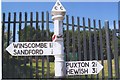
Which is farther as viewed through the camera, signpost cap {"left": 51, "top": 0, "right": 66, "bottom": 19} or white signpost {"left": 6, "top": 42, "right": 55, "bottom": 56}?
white signpost {"left": 6, "top": 42, "right": 55, "bottom": 56}

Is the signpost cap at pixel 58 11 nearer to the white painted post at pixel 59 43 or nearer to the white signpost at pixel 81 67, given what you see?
the white painted post at pixel 59 43

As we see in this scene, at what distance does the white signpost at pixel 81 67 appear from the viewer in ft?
9.95

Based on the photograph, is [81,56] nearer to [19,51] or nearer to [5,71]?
[5,71]

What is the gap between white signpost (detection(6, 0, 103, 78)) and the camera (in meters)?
2.98

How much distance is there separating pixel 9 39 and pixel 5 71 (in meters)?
0.60

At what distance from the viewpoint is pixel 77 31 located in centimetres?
A: 499

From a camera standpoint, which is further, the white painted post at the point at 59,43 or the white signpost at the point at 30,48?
the white signpost at the point at 30,48

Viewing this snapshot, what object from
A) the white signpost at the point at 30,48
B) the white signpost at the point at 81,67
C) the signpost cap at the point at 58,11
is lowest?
the white signpost at the point at 81,67

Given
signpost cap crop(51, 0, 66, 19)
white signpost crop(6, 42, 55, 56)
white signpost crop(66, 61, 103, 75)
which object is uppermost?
signpost cap crop(51, 0, 66, 19)

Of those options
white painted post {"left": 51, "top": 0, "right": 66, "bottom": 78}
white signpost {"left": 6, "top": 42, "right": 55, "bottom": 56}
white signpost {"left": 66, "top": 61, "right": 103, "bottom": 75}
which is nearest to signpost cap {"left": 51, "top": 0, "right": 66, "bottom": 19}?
white painted post {"left": 51, "top": 0, "right": 66, "bottom": 78}

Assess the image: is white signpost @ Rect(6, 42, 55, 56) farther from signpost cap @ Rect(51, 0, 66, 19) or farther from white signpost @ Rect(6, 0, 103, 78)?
signpost cap @ Rect(51, 0, 66, 19)

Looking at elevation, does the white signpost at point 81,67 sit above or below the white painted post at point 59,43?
below

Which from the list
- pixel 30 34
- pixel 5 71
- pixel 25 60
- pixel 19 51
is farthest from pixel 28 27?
pixel 19 51

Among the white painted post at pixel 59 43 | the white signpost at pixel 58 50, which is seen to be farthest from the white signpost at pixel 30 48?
the white painted post at pixel 59 43
